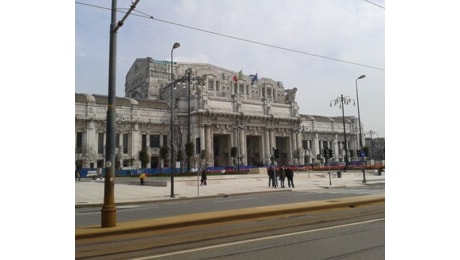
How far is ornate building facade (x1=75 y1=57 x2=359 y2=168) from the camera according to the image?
216 feet

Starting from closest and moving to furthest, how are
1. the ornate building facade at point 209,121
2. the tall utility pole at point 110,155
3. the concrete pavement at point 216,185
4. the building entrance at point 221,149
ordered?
the tall utility pole at point 110,155 → the concrete pavement at point 216,185 → the ornate building facade at point 209,121 → the building entrance at point 221,149

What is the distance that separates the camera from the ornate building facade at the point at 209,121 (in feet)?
216

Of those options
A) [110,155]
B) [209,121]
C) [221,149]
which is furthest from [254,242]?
[221,149]

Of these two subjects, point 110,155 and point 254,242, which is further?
point 110,155

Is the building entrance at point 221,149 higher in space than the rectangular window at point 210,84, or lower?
lower

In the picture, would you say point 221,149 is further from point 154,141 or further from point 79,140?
point 79,140

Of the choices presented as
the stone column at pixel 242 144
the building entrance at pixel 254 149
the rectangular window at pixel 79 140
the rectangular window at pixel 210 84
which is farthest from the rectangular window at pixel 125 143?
the building entrance at pixel 254 149

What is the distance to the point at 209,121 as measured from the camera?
260 feet

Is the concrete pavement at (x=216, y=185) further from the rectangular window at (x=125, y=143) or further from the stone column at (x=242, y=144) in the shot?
the stone column at (x=242, y=144)

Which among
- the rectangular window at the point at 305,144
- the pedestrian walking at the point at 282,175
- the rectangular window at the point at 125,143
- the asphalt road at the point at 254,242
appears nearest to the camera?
the asphalt road at the point at 254,242

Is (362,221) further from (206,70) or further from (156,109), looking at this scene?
(206,70)
